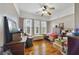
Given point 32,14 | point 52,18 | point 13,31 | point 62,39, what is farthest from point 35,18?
point 62,39

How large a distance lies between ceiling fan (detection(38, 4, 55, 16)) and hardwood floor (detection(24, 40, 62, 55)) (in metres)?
0.50

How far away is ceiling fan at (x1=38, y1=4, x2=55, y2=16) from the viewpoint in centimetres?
226

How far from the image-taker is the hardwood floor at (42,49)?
2.27m

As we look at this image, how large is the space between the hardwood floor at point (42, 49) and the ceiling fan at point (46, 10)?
1.65 feet

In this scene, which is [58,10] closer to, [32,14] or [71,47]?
[32,14]

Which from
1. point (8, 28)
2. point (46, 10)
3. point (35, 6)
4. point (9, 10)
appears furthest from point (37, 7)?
point (8, 28)

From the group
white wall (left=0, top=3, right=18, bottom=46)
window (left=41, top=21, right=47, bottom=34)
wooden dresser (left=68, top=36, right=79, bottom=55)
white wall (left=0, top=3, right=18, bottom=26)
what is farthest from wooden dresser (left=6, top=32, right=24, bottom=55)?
wooden dresser (left=68, top=36, right=79, bottom=55)

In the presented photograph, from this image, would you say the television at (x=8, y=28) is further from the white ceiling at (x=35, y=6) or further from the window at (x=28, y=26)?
the white ceiling at (x=35, y=6)

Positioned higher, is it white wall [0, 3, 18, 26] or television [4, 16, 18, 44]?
white wall [0, 3, 18, 26]

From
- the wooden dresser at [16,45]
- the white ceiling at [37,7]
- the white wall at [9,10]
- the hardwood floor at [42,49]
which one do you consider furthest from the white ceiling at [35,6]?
the hardwood floor at [42,49]

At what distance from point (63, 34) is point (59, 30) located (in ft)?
0.34

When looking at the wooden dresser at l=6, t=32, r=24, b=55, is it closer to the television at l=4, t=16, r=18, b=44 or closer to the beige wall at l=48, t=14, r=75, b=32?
the television at l=4, t=16, r=18, b=44
